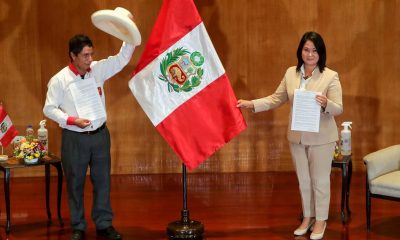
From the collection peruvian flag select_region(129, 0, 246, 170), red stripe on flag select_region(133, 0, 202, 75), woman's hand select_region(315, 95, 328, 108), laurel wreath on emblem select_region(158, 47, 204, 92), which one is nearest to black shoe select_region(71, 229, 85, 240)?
peruvian flag select_region(129, 0, 246, 170)

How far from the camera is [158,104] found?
4582 mm

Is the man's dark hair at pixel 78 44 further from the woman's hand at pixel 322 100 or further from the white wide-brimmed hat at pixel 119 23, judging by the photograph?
the woman's hand at pixel 322 100

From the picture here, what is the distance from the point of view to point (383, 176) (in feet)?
16.2

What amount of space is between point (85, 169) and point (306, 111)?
5.29ft

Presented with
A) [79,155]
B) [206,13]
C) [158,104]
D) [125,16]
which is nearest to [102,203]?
[79,155]

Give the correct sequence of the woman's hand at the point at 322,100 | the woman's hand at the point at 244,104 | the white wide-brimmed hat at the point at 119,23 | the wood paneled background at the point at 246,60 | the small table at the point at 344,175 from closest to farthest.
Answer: the white wide-brimmed hat at the point at 119,23 → the woman's hand at the point at 322,100 → the woman's hand at the point at 244,104 → the small table at the point at 344,175 → the wood paneled background at the point at 246,60

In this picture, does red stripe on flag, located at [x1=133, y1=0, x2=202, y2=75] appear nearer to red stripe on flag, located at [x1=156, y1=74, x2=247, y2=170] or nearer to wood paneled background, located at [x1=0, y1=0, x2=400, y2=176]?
red stripe on flag, located at [x1=156, y1=74, x2=247, y2=170]

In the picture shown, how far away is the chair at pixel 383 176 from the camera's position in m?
4.78

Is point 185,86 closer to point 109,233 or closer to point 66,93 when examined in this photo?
point 66,93

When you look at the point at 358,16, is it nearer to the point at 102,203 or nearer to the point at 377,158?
the point at 377,158

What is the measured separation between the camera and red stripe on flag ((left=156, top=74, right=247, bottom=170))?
4.60 m

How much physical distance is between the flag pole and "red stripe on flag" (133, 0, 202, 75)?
0.87 metres

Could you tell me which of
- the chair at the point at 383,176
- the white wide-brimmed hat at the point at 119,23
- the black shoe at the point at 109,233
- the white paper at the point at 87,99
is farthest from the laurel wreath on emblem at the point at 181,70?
the chair at the point at 383,176

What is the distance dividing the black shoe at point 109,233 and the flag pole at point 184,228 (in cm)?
37
